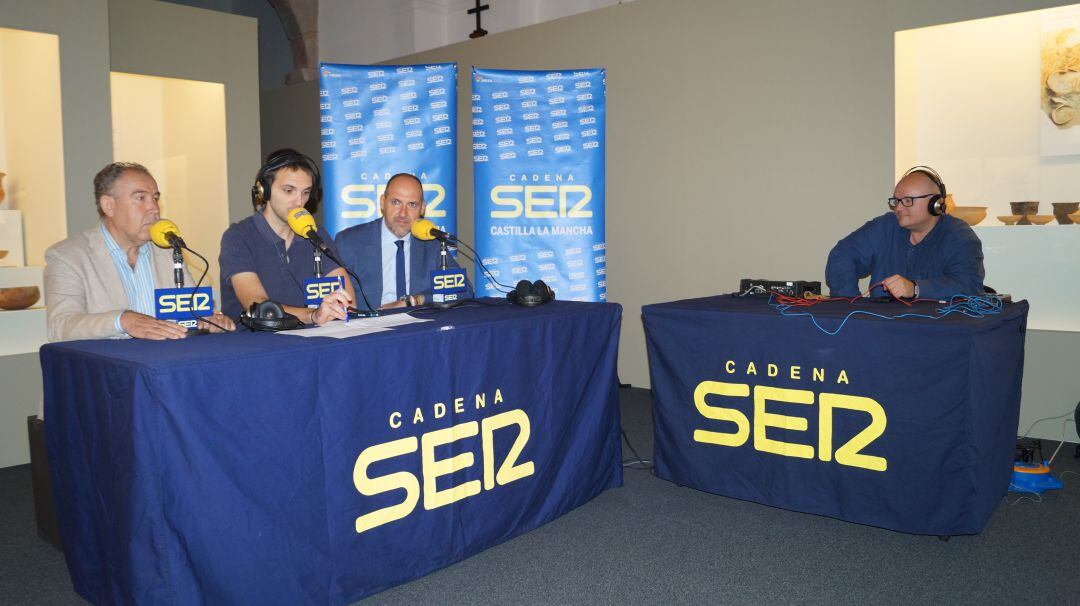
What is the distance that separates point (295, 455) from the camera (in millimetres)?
1822

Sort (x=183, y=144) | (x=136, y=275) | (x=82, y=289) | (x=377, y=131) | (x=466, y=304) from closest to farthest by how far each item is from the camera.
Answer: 1. (x=82, y=289)
2. (x=136, y=275)
3. (x=466, y=304)
4. (x=377, y=131)
5. (x=183, y=144)

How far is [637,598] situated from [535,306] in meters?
1.10

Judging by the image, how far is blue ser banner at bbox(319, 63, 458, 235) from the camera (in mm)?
4586

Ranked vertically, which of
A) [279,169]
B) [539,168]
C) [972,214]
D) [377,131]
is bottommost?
[972,214]

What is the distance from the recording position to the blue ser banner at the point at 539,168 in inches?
186

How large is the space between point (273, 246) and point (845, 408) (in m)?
2.10

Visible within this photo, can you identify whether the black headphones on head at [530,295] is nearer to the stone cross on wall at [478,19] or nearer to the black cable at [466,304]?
the black cable at [466,304]

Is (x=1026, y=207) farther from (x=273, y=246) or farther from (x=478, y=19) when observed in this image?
(x=478, y=19)

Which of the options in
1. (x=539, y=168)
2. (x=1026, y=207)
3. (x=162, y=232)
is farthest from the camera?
(x=539, y=168)

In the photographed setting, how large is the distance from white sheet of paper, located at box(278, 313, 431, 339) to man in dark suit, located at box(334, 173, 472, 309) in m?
0.75

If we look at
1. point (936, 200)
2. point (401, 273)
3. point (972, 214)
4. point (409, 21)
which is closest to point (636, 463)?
point (401, 273)

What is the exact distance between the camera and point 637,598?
2.07 m

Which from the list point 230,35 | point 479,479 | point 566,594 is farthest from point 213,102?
point 566,594

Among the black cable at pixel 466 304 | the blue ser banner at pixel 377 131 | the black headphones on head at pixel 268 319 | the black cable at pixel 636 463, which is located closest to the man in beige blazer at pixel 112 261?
the black headphones on head at pixel 268 319
